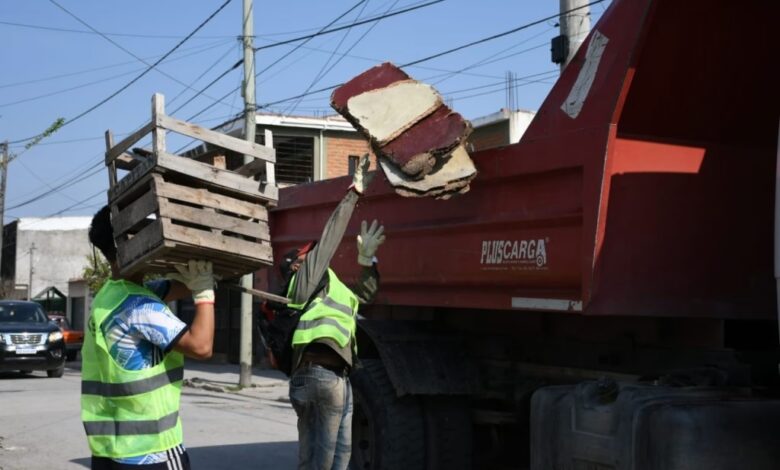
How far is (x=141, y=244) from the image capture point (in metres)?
3.83

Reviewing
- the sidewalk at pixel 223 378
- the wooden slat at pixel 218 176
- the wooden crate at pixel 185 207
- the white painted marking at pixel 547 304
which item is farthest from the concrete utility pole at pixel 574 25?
the sidewalk at pixel 223 378

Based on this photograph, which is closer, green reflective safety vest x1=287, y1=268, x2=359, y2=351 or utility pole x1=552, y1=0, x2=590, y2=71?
green reflective safety vest x1=287, y1=268, x2=359, y2=351

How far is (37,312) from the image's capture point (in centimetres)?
2130

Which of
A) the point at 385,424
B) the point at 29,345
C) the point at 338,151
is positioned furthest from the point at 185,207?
the point at 338,151

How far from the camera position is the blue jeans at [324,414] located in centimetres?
565

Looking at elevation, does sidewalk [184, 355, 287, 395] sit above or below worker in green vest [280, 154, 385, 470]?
below

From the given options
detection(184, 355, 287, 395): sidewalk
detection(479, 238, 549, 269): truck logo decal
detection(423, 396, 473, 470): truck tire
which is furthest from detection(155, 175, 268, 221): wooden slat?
detection(184, 355, 287, 395): sidewalk

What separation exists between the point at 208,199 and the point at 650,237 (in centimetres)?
199

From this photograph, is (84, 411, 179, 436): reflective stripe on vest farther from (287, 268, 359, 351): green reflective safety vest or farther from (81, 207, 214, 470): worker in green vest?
(287, 268, 359, 351): green reflective safety vest

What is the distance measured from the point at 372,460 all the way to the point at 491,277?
1.68m

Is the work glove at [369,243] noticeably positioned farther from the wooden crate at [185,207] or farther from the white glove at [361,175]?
the wooden crate at [185,207]

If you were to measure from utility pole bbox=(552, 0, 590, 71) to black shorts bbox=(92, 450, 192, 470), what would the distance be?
646cm

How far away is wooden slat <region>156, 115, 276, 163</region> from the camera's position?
14.0ft

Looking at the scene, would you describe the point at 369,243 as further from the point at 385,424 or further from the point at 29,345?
the point at 29,345
